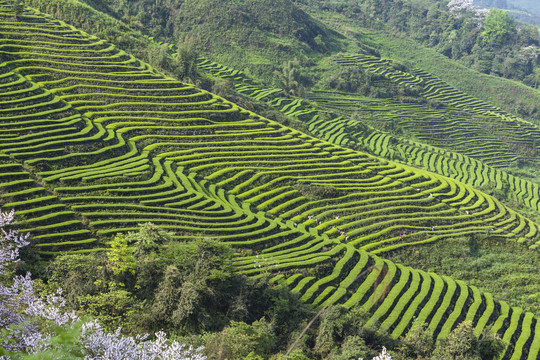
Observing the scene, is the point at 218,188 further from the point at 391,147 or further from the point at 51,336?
the point at 391,147

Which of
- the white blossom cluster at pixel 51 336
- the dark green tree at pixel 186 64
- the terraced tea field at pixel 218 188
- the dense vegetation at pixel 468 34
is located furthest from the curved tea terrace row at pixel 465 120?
the white blossom cluster at pixel 51 336

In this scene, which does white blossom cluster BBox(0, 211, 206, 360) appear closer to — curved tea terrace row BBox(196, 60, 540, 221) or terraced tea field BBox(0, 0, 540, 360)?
terraced tea field BBox(0, 0, 540, 360)

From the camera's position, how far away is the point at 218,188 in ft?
131

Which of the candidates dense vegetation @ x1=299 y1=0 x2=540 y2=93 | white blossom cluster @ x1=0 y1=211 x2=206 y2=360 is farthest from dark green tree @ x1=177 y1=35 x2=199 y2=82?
dense vegetation @ x1=299 y1=0 x2=540 y2=93

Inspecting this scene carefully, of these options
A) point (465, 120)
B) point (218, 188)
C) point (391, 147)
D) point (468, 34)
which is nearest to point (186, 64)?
point (218, 188)

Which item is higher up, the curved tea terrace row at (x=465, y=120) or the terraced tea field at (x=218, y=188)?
the curved tea terrace row at (x=465, y=120)

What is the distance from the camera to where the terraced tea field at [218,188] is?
31.0m

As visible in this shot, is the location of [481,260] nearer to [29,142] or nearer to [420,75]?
[29,142]

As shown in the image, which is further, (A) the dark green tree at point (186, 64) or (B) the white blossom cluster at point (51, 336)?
(A) the dark green tree at point (186, 64)

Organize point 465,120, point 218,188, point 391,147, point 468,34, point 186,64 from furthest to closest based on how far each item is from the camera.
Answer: point 468,34
point 465,120
point 391,147
point 186,64
point 218,188

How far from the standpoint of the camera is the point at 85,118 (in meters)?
42.0

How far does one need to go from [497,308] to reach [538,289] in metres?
7.54

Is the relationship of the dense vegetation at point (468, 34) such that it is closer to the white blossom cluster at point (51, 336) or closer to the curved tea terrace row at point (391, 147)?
the curved tea terrace row at point (391, 147)

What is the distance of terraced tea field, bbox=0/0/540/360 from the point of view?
3100cm
